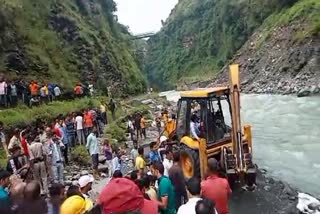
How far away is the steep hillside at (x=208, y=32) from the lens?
2559 inches

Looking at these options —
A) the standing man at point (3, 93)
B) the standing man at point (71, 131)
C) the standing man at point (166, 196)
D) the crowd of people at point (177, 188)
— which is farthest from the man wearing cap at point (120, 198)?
the standing man at point (3, 93)

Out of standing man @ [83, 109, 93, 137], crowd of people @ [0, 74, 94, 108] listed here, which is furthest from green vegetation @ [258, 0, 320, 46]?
standing man @ [83, 109, 93, 137]

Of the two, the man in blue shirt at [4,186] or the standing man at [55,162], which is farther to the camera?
the standing man at [55,162]

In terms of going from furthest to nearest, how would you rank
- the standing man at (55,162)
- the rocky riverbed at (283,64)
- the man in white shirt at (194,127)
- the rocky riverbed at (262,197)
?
the rocky riverbed at (283,64) < the man in white shirt at (194,127) < the standing man at (55,162) < the rocky riverbed at (262,197)

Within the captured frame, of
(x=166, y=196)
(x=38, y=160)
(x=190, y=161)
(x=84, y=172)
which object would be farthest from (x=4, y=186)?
(x=84, y=172)

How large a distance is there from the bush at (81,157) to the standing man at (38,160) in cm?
409

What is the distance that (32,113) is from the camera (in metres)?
18.6

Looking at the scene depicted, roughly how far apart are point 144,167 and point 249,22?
230 feet

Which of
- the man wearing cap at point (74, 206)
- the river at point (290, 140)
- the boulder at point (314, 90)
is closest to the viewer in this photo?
the man wearing cap at point (74, 206)

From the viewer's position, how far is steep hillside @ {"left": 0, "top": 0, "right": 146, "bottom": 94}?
25.7 metres

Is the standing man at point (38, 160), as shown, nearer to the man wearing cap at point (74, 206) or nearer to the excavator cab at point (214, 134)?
the excavator cab at point (214, 134)

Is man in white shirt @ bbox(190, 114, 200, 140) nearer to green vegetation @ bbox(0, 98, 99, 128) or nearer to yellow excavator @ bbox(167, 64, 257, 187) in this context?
yellow excavator @ bbox(167, 64, 257, 187)

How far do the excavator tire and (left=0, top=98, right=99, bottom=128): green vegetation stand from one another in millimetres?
7227

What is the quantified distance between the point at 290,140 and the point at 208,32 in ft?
310
